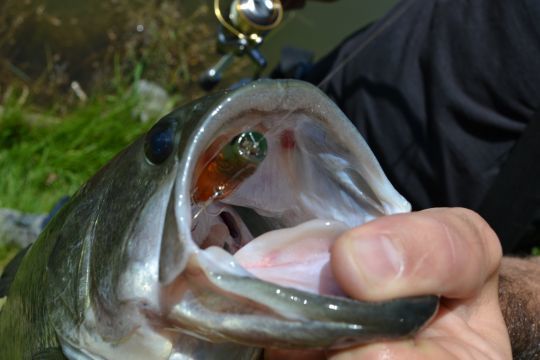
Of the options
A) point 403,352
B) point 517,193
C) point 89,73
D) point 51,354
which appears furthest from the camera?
point 89,73

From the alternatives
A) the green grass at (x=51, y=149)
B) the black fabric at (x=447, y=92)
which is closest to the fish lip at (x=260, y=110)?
the black fabric at (x=447, y=92)

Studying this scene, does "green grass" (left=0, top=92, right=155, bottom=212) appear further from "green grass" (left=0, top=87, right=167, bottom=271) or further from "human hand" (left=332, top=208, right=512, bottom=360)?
"human hand" (left=332, top=208, right=512, bottom=360)

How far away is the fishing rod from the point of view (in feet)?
7.81

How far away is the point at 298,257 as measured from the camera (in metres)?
1.10

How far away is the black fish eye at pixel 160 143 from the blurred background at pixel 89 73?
266 centimetres

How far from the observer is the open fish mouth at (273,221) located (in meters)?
0.93

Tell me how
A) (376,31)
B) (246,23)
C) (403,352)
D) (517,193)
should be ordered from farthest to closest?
(376,31) → (246,23) → (517,193) → (403,352)

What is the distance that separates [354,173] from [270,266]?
0.26 m

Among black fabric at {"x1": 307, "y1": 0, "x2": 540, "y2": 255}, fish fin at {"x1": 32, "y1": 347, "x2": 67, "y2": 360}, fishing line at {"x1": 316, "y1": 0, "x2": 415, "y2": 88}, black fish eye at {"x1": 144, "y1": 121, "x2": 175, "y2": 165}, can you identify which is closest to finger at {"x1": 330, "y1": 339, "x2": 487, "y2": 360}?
black fish eye at {"x1": 144, "y1": 121, "x2": 175, "y2": 165}

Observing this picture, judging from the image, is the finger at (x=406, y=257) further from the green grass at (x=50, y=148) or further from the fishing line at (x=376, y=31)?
the green grass at (x=50, y=148)

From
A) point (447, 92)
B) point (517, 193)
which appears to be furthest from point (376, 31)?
point (517, 193)

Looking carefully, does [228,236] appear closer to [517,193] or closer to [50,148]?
[517,193]

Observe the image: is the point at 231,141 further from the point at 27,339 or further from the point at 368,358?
the point at 27,339

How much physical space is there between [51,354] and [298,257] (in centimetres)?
60
